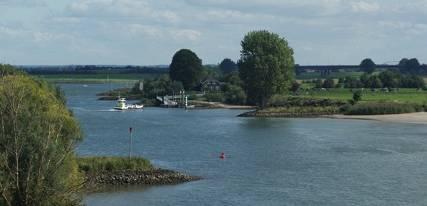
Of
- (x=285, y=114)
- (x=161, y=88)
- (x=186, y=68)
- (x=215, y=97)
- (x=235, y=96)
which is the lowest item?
(x=285, y=114)

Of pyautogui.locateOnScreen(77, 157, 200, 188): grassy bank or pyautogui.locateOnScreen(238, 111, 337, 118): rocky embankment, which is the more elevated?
pyautogui.locateOnScreen(77, 157, 200, 188): grassy bank

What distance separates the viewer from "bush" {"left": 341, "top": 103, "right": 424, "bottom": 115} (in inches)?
3962

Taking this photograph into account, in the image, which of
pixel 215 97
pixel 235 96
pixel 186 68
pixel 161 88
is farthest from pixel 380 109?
pixel 161 88

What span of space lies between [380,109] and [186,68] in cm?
5445

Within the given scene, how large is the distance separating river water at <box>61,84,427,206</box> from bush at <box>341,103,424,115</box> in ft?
23.7

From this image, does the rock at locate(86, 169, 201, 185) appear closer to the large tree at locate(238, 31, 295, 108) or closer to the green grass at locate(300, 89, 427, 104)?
the green grass at locate(300, 89, 427, 104)

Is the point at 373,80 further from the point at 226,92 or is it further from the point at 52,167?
the point at 52,167

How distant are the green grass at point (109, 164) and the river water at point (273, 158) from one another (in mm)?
2591

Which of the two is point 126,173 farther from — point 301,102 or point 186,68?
point 186,68

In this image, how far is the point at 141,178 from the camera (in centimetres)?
4544

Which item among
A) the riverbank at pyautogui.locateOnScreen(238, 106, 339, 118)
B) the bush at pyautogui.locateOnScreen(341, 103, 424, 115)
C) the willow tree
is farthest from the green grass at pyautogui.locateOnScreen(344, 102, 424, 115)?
the willow tree

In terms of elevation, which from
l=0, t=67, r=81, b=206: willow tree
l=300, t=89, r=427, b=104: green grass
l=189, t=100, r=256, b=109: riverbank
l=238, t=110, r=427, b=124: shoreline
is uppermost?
l=0, t=67, r=81, b=206: willow tree

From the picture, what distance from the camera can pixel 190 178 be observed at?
1864 inches

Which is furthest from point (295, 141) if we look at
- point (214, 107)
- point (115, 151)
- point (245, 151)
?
point (214, 107)
